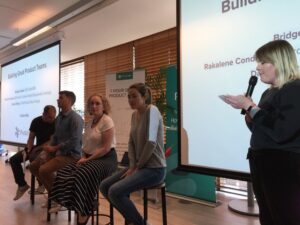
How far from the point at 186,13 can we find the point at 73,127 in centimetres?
156

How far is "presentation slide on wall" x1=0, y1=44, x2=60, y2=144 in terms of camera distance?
4.83m

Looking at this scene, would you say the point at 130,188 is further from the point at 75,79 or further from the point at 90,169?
the point at 75,79

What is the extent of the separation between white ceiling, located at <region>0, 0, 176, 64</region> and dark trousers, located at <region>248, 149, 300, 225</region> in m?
2.98

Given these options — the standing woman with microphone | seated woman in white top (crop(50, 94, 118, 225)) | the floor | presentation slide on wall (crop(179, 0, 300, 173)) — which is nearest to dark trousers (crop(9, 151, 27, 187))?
the floor

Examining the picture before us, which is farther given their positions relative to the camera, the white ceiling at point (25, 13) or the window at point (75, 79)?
the window at point (75, 79)

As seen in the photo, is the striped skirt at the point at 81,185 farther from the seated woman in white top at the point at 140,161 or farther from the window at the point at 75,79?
the window at the point at 75,79

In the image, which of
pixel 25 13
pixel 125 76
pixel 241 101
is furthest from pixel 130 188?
pixel 25 13

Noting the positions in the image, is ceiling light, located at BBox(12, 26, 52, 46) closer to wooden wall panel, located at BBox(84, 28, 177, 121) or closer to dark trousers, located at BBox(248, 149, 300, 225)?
wooden wall panel, located at BBox(84, 28, 177, 121)

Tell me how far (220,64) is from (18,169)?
291 centimetres

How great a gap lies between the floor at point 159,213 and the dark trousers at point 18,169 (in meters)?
0.23

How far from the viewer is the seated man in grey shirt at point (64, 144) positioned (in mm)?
3039

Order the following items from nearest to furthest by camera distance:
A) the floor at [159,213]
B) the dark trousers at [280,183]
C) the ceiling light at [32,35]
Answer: the dark trousers at [280,183]
the floor at [159,213]
the ceiling light at [32,35]

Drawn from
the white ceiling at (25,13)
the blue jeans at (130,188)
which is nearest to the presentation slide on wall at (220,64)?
the blue jeans at (130,188)

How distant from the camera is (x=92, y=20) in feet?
16.1
